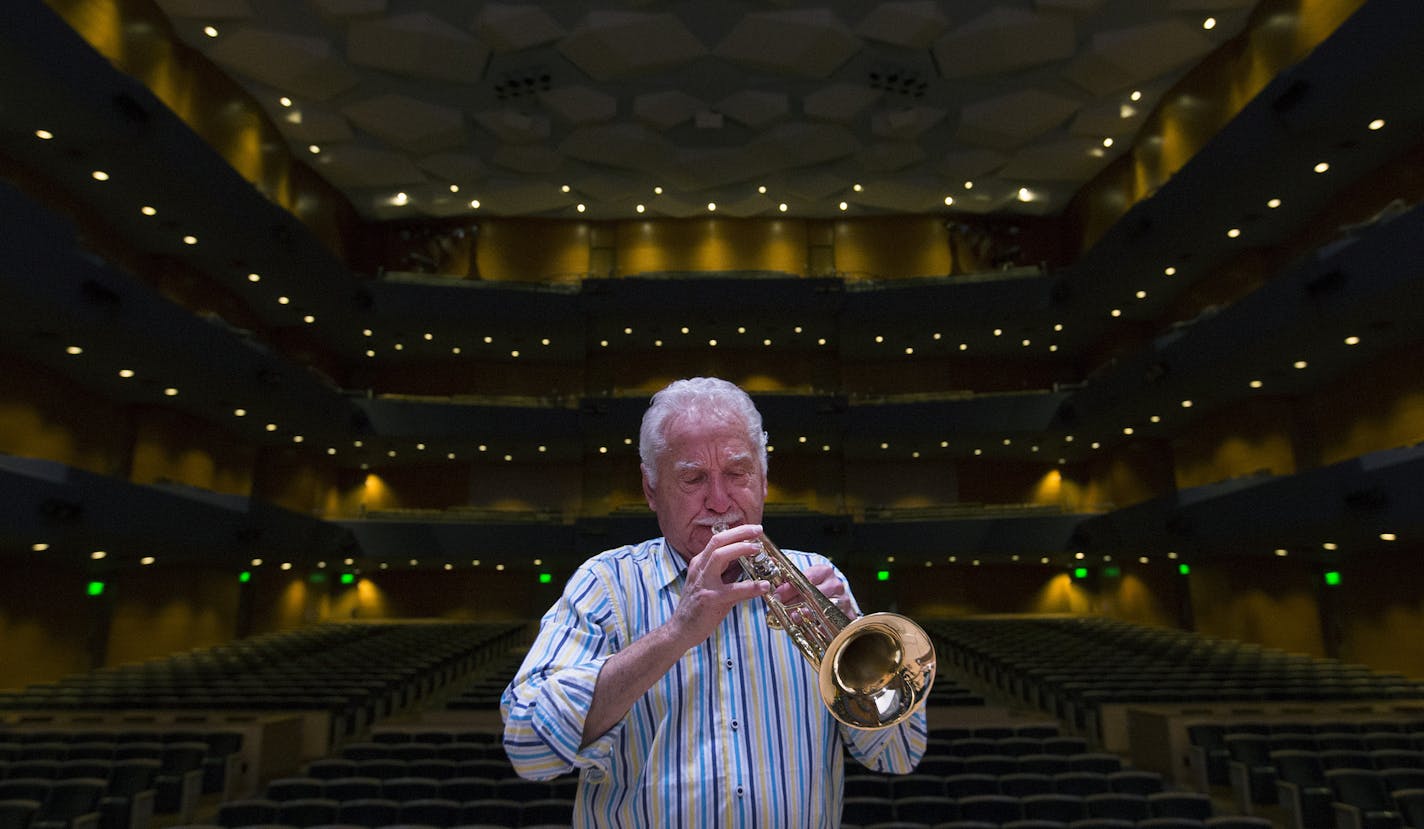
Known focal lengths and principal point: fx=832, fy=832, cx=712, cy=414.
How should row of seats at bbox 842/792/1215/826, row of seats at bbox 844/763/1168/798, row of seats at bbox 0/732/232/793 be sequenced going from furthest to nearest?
row of seats at bbox 0/732/232/793, row of seats at bbox 844/763/1168/798, row of seats at bbox 842/792/1215/826

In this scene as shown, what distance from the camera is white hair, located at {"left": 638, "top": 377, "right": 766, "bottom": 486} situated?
1.83 meters

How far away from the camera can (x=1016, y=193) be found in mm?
26281

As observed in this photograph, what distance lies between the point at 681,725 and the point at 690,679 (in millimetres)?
91

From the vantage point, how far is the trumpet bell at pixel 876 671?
167 cm

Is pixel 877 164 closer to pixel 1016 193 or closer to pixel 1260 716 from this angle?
pixel 1016 193

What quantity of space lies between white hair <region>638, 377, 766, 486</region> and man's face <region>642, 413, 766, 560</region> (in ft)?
0.05

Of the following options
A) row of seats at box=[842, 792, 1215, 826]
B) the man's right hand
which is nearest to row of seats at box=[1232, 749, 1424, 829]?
row of seats at box=[842, 792, 1215, 826]

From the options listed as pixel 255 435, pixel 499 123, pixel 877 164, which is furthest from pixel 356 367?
pixel 877 164

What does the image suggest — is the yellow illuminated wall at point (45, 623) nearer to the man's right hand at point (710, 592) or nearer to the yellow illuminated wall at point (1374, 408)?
the man's right hand at point (710, 592)

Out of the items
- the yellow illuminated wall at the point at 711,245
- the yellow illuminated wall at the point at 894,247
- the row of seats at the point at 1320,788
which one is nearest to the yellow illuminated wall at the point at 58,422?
the yellow illuminated wall at the point at 711,245

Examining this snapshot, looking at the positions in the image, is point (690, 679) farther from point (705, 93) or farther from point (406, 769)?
point (705, 93)

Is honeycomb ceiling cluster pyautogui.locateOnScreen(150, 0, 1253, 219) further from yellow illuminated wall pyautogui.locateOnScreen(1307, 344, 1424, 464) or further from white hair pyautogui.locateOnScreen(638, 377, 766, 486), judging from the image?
white hair pyautogui.locateOnScreen(638, 377, 766, 486)

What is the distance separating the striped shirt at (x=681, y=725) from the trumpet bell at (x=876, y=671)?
0.12 m

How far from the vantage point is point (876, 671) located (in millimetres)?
1738
